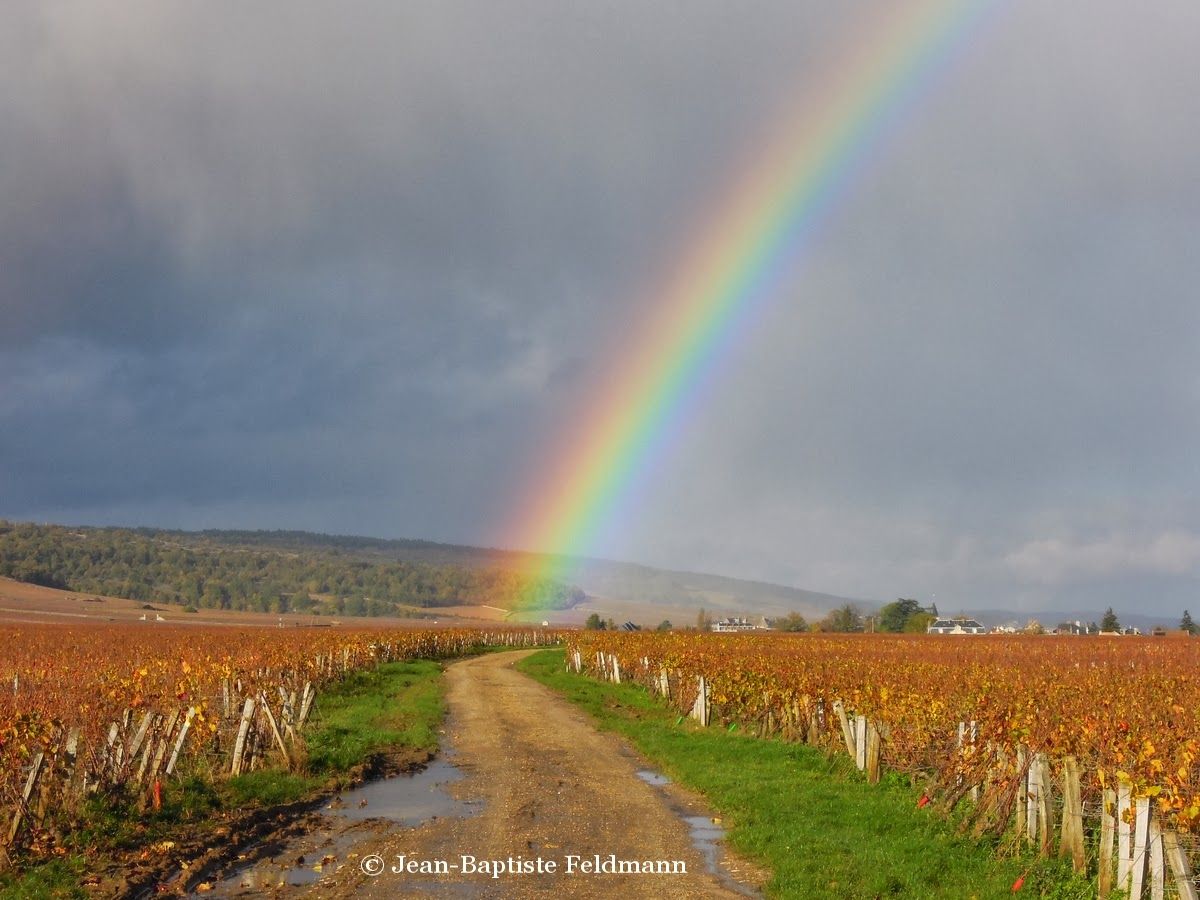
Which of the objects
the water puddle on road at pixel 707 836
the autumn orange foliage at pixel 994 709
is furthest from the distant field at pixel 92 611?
the water puddle on road at pixel 707 836

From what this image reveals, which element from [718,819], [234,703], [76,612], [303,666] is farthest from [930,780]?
[76,612]

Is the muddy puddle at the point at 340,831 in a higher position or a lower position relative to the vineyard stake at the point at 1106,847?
lower

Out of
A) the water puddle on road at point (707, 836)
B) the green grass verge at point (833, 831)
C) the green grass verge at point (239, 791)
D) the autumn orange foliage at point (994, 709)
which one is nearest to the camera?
the green grass verge at point (239, 791)

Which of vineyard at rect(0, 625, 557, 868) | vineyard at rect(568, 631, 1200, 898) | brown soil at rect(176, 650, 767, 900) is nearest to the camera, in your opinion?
vineyard at rect(568, 631, 1200, 898)

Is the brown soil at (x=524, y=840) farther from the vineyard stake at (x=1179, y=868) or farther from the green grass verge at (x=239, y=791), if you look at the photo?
the vineyard stake at (x=1179, y=868)

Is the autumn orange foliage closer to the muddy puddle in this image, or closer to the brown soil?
the brown soil

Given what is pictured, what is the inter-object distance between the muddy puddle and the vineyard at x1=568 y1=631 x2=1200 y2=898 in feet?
27.8

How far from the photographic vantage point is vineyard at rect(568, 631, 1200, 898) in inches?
466

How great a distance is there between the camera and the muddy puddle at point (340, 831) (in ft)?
43.0

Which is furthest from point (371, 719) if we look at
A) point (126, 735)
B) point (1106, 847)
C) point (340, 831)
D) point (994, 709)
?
point (1106, 847)

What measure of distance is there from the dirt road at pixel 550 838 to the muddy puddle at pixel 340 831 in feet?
1.16

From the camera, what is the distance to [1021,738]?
15.7 meters

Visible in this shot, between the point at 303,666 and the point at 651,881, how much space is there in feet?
83.0

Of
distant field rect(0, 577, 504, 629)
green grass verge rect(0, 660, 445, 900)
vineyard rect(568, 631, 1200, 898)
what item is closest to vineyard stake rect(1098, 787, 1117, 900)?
vineyard rect(568, 631, 1200, 898)
